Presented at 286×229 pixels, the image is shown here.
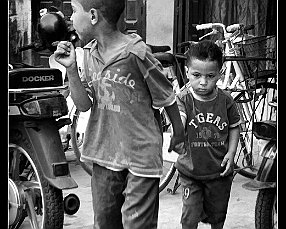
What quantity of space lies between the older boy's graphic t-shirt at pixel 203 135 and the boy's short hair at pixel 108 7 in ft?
2.67

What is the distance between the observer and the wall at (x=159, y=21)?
781cm

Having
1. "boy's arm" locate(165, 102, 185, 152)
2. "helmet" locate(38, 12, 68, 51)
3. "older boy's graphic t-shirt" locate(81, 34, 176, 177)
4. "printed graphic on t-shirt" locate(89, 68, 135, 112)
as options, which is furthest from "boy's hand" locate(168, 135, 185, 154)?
"helmet" locate(38, 12, 68, 51)

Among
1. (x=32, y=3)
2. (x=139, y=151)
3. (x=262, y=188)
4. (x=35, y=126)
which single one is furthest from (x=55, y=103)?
(x=32, y=3)

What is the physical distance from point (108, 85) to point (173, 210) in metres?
2.12

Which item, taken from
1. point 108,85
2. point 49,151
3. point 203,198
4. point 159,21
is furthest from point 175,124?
Answer: point 159,21

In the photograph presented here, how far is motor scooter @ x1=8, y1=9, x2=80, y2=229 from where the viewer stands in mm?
3896

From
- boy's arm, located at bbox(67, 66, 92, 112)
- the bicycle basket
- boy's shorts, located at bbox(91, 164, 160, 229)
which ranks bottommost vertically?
boy's shorts, located at bbox(91, 164, 160, 229)

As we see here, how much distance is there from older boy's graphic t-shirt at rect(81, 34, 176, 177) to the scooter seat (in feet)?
2.69

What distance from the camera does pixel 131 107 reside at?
3164 millimetres

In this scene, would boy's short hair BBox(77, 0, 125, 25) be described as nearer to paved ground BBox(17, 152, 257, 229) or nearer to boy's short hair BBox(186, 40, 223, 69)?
boy's short hair BBox(186, 40, 223, 69)

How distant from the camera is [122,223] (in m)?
3.28

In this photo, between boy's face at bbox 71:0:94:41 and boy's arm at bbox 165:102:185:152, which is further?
boy's arm at bbox 165:102:185:152

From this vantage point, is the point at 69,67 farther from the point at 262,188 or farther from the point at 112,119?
the point at 262,188

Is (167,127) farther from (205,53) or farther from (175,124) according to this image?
(175,124)
